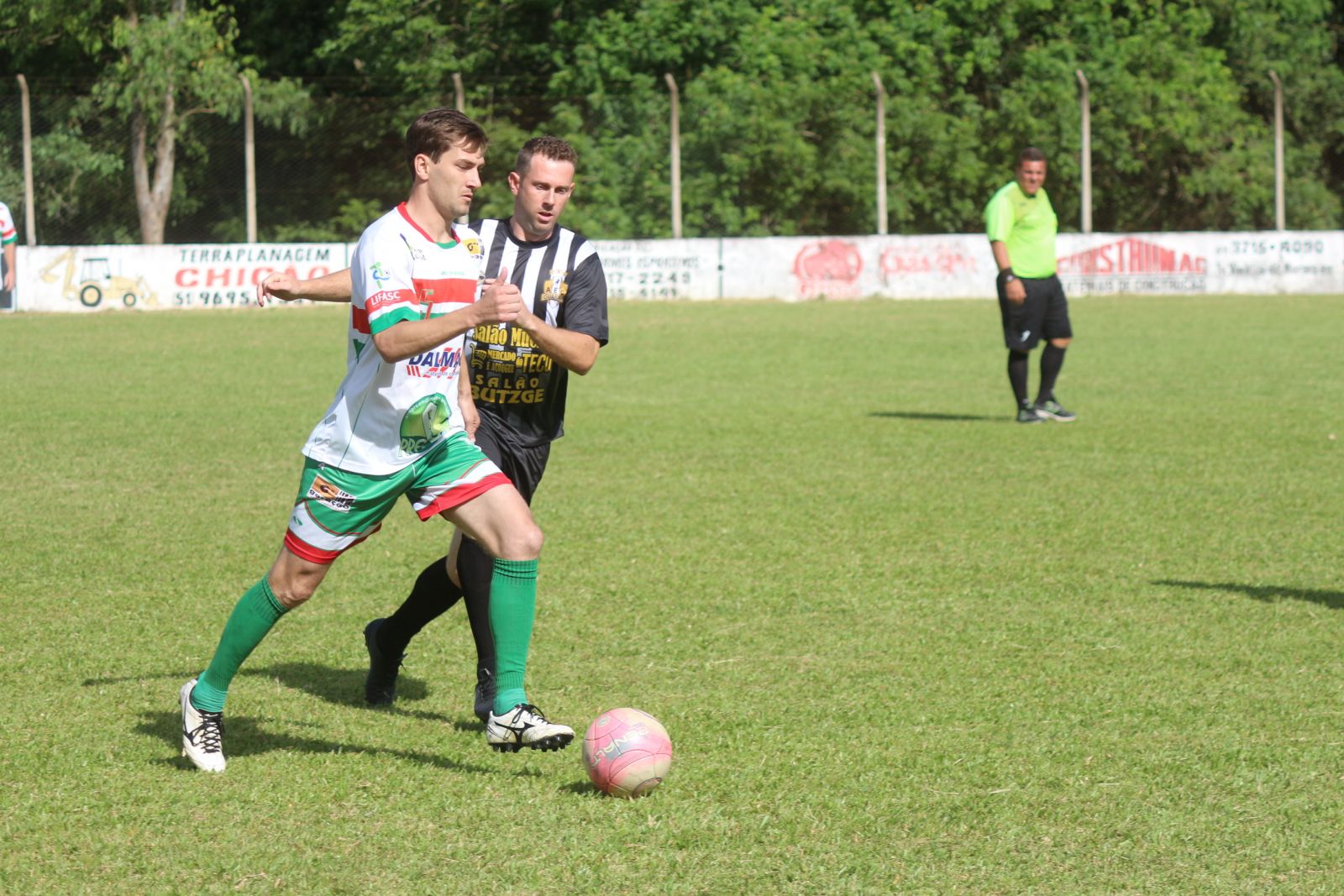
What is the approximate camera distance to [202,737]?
15.1ft

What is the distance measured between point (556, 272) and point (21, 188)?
24867mm

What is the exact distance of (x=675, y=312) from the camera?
2553 centimetres

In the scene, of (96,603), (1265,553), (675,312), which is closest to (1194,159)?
(675,312)

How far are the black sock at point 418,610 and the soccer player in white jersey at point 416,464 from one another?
0.66 metres

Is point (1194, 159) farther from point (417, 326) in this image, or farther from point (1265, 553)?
point (417, 326)

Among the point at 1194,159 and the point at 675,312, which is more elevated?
the point at 1194,159

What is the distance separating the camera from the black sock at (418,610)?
5.30 m

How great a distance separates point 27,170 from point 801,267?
1293 centimetres

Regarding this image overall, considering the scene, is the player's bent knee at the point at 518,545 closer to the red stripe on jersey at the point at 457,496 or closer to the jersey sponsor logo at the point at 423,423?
the red stripe on jersey at the point at 457,496

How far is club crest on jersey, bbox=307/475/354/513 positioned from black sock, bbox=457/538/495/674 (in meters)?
0.60

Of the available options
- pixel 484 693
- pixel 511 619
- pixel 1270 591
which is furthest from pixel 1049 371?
pixel 511 619

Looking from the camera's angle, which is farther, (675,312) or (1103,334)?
(675,312)

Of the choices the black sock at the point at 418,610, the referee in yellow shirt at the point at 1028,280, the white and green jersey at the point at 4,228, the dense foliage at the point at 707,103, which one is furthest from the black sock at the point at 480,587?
the dense foliage at the point at 707,103

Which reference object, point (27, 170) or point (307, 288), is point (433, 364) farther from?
point (27, 170)
